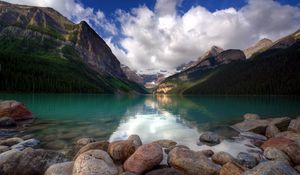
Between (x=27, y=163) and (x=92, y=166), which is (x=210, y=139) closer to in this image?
(x=92, y=166)

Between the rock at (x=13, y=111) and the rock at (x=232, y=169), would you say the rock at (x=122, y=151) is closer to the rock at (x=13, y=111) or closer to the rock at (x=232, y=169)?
the rock at (x=232, y=169)

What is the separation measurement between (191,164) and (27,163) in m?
9.43

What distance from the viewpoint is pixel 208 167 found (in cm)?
1399

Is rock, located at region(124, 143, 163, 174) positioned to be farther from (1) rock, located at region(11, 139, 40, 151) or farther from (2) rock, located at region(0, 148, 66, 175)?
(1) rock, located at region(11, 139, 40, 151)

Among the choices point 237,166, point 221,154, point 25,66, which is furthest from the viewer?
point 25,66

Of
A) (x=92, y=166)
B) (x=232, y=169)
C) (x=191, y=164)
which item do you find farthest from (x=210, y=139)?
(x=92, y=166)

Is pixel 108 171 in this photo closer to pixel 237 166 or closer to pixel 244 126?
pixel 237 166

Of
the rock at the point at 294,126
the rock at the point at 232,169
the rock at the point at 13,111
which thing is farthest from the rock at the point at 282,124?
the rock at the point at 13,111

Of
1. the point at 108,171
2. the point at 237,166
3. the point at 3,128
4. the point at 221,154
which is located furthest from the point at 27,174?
the point at 3,128

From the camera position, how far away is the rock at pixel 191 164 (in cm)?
1389

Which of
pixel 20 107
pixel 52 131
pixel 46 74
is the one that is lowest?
pixel 52 131

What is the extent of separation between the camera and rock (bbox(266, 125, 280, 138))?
27237 millimetres

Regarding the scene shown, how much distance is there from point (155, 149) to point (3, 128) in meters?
23.3

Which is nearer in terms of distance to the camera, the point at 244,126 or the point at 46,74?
the point at 244,126
